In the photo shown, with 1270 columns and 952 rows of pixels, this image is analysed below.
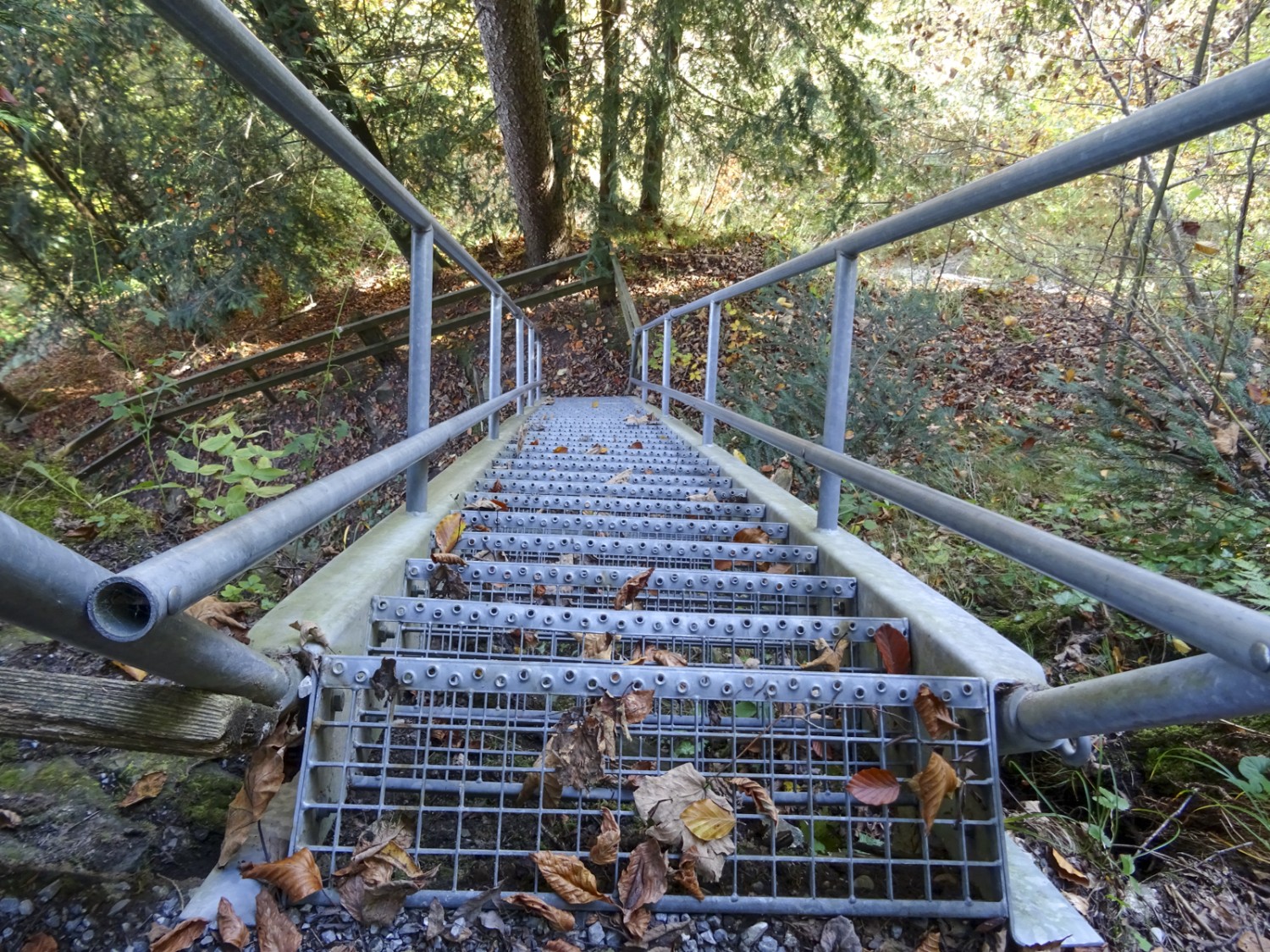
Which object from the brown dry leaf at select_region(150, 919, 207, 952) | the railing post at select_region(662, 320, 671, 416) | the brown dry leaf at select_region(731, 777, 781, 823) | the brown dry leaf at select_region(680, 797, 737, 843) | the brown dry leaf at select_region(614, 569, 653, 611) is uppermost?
the railing post at select_region(662, 320, 671, 416)

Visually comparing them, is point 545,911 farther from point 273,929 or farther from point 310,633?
point 310,633

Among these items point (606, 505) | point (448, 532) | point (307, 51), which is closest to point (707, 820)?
point (448, 532)

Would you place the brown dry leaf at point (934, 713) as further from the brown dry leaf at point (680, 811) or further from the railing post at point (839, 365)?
the railing post at point (839, 365)

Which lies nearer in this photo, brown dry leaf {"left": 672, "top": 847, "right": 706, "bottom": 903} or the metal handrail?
the metal handrail

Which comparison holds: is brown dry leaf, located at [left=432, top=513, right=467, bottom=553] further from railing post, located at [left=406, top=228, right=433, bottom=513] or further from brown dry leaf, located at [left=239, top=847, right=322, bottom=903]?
brown dry leaf, located at [left=239, top=847, right=322, bottom=903]

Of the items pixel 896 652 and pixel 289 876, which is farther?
pixel 896 652

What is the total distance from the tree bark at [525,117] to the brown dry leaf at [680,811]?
24.0ft

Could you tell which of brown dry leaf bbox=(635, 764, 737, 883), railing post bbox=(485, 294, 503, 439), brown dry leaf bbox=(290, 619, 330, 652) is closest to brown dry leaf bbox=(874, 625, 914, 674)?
brown dry leaf bbox=(635, 764, 737, 883)

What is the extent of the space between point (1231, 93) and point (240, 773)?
178 cm

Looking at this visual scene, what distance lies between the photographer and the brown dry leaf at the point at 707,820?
1169mm

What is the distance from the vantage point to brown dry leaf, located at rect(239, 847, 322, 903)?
3.40 feet

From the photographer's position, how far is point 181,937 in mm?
964

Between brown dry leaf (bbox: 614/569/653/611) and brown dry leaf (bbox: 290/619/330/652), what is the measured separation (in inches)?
34.1

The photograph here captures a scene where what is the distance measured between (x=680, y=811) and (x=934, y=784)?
0.42 m
